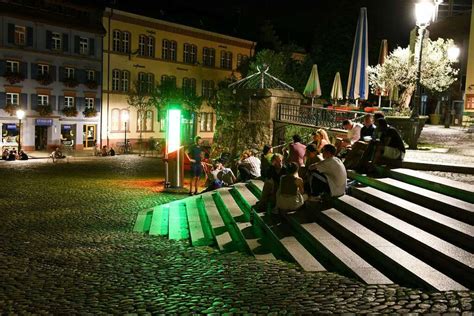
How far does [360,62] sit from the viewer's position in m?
20.7

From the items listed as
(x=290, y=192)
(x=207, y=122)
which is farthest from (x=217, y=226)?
(x=207, y=122)

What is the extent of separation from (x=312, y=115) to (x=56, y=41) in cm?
2872

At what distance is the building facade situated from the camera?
3956 cm

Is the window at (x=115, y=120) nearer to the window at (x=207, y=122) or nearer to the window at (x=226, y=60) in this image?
the window at (x=207, y=122)

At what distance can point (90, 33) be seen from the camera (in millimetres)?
44750

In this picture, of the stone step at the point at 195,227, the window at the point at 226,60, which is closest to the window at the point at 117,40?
the window at the point at 226,60

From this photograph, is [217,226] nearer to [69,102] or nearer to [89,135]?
[69,102]

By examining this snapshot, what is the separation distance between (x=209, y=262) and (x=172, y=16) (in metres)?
47.2

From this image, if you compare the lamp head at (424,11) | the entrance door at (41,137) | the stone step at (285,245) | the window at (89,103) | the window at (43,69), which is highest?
the lamp head at (424,11)

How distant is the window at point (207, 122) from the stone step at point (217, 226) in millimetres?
40018

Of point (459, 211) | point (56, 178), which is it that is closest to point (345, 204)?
point (459, 211)

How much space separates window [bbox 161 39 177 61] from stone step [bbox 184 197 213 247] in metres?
37.2

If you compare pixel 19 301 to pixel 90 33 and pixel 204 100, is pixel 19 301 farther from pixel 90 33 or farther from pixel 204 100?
pixel 204 100

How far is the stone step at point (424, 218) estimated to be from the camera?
294 inches
